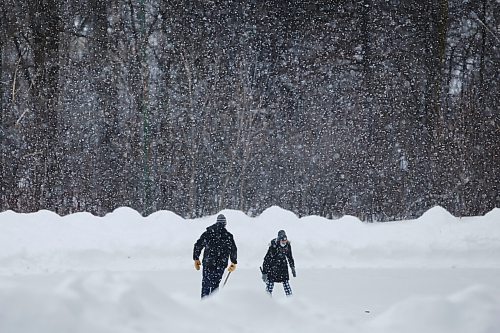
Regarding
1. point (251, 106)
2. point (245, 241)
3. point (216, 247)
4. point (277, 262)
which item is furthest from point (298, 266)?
point (251, 106)

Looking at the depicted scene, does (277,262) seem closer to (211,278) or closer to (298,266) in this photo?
(211,278)

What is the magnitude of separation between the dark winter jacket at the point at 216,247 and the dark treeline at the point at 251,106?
1412 centimetres

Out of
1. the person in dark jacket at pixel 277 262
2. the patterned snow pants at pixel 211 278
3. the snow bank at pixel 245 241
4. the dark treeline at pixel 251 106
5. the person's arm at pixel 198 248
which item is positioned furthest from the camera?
the dark treeline at pixel 251 106

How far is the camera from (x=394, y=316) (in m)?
5.13

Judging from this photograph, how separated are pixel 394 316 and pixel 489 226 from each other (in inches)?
553

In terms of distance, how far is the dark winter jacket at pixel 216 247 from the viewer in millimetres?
10570

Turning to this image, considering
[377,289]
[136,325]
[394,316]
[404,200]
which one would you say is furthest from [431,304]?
[404,200]

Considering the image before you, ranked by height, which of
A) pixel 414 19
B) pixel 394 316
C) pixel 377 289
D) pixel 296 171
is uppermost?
pixel 414 19

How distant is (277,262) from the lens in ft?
36.3

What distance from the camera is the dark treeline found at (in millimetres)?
24672

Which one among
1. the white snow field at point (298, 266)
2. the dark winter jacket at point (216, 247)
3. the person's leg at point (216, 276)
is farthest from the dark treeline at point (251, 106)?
the person's leg at point (216, 276)

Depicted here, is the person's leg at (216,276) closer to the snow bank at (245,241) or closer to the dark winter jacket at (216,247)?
the dark winter jacket at (216,247)

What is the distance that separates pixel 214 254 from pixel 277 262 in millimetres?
1125

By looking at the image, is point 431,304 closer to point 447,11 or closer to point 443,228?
point 443,228
